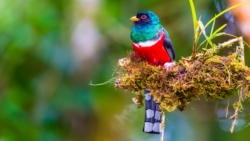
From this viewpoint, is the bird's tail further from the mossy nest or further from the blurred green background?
the blurred green background

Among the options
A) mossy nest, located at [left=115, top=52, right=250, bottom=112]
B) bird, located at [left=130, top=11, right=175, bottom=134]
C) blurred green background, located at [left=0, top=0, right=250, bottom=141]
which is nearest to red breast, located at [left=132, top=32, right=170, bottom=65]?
bird, located at [left=130, top=11, right=175, bottom=134]

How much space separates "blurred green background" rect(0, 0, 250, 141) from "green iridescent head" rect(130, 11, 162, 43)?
870 mm

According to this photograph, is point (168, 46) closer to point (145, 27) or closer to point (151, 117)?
point (145, 27)

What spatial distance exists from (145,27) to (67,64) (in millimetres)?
1151

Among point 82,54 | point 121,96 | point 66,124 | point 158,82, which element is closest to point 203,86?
point 158,82

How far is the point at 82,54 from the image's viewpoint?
2.40m

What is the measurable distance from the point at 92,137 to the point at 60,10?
0.96 metres

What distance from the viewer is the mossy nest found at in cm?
127

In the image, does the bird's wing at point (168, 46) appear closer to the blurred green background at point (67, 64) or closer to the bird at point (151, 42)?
the bird at point (151, 42)

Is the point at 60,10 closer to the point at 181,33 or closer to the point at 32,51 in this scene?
the point at 32,51

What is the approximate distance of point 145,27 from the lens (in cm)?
151

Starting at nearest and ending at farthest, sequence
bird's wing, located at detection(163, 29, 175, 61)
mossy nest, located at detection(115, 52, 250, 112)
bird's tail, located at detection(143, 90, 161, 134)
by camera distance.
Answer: mossy nest, located at detection(115, 52, 250, 112) < bird's tail, located at detection(143, 90, 161, 134) < bird's wing, located at detection(163, 29, 175, 61)

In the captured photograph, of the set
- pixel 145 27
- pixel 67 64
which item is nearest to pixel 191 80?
pixel 145 27

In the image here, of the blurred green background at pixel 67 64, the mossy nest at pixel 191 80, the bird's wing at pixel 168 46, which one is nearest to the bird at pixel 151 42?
the bird's wing at pixel 168 46
